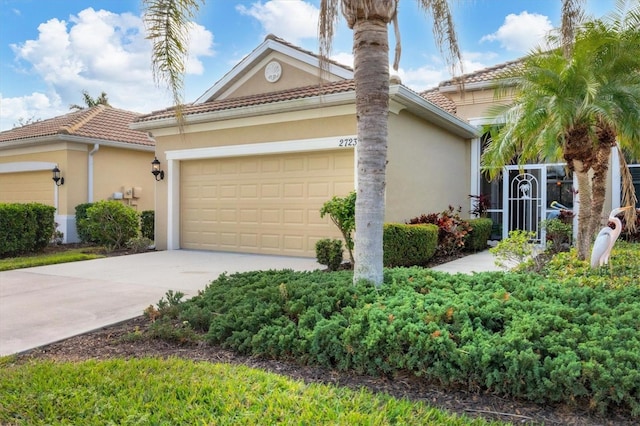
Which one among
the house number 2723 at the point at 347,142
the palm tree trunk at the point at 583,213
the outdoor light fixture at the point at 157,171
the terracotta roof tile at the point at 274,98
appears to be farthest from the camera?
the outdoor light fixture at the point at 157,171

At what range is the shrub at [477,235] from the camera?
11.7 metres

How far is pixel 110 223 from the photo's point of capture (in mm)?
12773

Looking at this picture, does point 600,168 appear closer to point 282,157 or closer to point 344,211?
point 344,211

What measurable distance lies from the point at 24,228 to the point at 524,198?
46.1ft

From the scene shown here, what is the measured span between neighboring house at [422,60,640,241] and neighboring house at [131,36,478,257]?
24.7 inches

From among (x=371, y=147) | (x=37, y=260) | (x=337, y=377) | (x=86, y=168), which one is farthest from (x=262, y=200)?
(x=337, y=377)

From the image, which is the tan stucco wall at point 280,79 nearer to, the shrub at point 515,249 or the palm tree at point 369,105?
the shrub at point 515,249

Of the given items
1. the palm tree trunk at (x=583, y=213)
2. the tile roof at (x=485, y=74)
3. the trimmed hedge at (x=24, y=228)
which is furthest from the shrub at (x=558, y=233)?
the trimmed hedge at (x=24, y=228)

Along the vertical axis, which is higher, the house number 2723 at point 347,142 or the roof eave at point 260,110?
the roof eave at point 260,110

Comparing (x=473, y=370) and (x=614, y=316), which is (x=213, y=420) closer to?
(x=473, y=370)

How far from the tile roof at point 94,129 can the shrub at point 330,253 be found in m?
10.2

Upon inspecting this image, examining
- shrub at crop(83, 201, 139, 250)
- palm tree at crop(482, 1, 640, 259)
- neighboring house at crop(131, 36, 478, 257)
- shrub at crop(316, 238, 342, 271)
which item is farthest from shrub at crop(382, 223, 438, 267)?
shrub at crop(83, 201, 139, 250)

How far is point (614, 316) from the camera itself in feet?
12.9

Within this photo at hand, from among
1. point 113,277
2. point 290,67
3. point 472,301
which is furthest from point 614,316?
point 290,67
